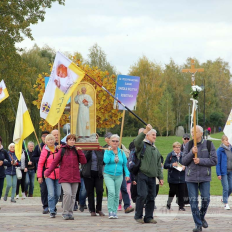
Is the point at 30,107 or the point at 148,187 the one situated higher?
the point at 30,107

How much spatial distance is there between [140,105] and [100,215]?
69.1 meters

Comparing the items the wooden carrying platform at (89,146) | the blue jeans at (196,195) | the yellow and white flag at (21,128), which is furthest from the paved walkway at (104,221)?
the yellow and white flag at (21,128)

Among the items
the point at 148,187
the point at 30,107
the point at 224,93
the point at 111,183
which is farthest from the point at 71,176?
the point at 224,93

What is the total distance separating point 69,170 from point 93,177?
1.10 meters

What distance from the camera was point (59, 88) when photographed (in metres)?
12.4

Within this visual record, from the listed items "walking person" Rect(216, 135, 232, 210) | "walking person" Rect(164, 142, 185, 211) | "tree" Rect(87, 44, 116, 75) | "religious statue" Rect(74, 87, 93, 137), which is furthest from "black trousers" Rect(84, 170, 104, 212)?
"tree" Rect(87, 44, 116, 75)

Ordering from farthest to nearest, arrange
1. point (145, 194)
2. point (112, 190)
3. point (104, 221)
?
point (112, 190) < point (104, 221) < point (145, 194)

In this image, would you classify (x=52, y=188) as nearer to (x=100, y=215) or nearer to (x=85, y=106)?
(x=100, y=215)

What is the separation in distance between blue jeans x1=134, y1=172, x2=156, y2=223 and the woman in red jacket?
1462 millimetres

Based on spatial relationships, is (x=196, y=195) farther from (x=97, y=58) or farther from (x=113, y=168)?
(x=97, y=58)

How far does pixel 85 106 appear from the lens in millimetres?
14672

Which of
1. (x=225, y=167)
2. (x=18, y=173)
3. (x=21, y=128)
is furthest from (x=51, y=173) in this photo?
(x=18, y=173)

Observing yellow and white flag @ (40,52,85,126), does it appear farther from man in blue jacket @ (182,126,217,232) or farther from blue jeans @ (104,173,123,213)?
man in blue jacket @ (182,126,217,232)

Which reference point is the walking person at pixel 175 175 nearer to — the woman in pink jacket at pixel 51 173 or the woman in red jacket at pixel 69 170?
the woman in red jacket at pixel 69 170
